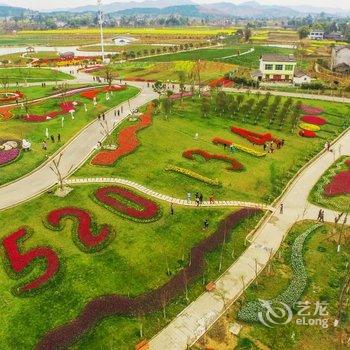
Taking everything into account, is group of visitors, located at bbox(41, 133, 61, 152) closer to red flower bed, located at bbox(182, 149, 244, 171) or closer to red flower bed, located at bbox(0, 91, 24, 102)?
red flower bed, located at bbox(182, 149, 244, 171)

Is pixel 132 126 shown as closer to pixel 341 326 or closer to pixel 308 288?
pixel 308 288

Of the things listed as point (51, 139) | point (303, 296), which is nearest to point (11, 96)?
point (51, 139)

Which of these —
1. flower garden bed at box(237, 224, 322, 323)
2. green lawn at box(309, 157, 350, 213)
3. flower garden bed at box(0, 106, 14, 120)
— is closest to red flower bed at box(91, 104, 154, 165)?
flower garden bed at box(0, 106, 14, 120)

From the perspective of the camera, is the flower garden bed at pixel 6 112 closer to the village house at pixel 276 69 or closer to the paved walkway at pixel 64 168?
the paved walkway at pixel 64 168

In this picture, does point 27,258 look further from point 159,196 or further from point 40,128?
point 40,128

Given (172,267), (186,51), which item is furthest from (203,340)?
(186,51)
